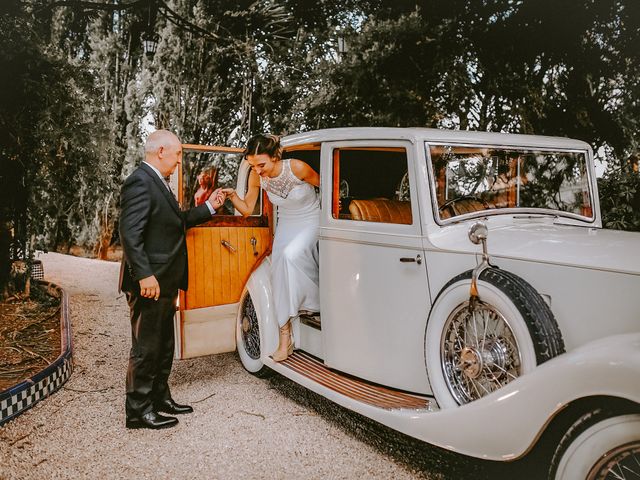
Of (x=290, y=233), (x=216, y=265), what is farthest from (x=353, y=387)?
(x=216, y=265)

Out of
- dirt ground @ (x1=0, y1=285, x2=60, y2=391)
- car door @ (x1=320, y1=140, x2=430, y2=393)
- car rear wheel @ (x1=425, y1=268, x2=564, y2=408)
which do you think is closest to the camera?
car rear wheel @ (x1=425, y1=268, x2=564, y2=408)

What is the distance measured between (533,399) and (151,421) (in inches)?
87.6

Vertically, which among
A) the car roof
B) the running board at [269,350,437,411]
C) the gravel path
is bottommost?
the gravel path

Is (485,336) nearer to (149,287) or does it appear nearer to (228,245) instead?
(149,287)

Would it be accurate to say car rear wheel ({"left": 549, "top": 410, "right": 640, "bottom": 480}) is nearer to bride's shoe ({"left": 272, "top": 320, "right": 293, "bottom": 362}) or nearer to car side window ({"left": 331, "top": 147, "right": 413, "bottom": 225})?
car side window ({"left": 331, "top": 147, "right": 413, "bottom": 225})

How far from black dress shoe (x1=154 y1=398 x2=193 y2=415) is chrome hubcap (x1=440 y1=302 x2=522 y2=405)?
1.80 m

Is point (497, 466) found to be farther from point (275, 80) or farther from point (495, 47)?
point (275, 80)

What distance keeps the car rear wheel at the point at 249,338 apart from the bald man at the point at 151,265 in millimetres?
774

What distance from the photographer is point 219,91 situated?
11.2 meters

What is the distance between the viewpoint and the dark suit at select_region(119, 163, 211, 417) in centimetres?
274

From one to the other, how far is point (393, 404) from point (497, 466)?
2.34ft

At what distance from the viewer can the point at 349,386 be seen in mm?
2770

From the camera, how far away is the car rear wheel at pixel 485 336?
6.41 feet

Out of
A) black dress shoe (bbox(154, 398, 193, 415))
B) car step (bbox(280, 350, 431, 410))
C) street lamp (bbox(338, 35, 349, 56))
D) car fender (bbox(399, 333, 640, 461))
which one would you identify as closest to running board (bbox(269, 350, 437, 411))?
car step (bbox(280, 350, 431, 410))
